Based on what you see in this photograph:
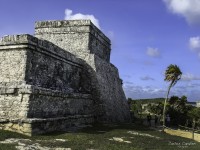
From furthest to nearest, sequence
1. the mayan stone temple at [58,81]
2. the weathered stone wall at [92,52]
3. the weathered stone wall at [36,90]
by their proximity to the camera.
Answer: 1. the weathered stone wall at [92,52]
2. the mayan stone temple at [58,81]
3. the weathered stone wall at [36,90]

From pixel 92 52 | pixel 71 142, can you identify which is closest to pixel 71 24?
pixel 92 52

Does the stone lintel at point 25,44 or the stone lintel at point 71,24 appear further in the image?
the stone lintel at point 71,24

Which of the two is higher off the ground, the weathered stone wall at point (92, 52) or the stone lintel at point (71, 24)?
the stone lintel at point (71, 24)

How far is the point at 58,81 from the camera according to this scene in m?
17.1

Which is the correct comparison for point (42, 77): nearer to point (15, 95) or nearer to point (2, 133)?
point (15, 95)

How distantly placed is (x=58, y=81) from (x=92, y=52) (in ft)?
16.0

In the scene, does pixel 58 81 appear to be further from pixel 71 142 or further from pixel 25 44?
pixel 71 142

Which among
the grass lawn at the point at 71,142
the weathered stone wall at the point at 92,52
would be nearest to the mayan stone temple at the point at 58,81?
the weathered stone wall at the point at 92,52

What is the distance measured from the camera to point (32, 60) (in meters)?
14.4

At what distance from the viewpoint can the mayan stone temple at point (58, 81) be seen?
1264 cm

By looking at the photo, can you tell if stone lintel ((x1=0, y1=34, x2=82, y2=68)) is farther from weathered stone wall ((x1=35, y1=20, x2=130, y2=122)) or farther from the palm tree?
the palm tree

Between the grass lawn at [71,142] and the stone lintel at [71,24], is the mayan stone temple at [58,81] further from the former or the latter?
the grass lawn at [71,142]

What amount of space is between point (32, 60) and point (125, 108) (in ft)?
37.3

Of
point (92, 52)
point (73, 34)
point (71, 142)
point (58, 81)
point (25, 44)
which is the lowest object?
point (71, 142)
